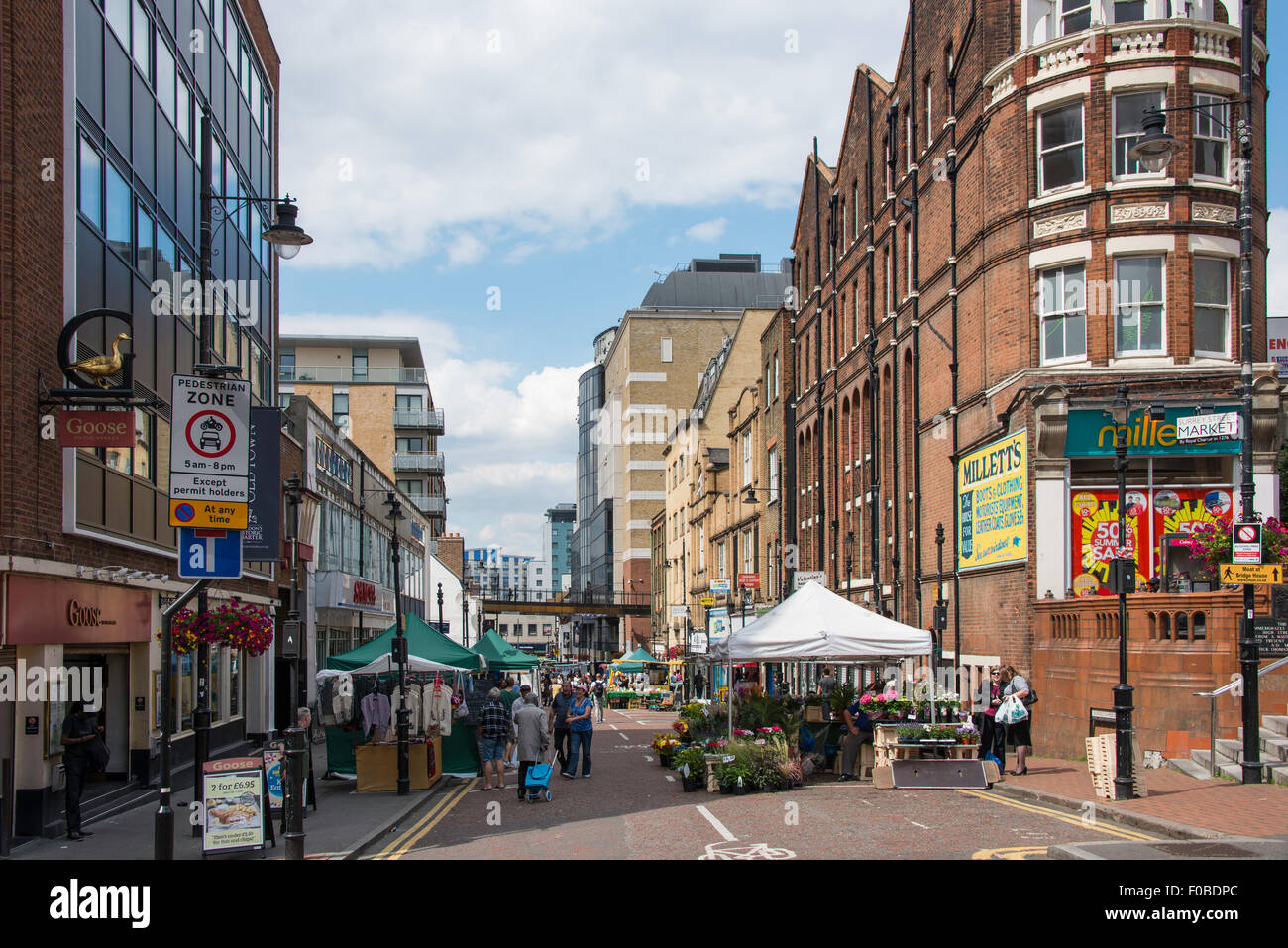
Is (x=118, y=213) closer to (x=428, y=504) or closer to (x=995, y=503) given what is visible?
(x=995, y=503)

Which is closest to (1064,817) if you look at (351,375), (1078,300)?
(1078,300)

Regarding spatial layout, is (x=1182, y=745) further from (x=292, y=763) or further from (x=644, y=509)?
(x=644, y=509)

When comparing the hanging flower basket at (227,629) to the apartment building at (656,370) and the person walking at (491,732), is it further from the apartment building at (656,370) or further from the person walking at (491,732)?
the apartment building at (656,370)

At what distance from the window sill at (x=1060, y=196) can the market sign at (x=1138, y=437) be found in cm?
448

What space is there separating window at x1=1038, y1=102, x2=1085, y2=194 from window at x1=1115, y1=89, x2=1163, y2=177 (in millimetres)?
748

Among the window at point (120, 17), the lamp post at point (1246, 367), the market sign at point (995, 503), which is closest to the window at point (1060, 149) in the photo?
the market sign at point (995, 503)

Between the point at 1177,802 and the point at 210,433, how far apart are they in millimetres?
12484

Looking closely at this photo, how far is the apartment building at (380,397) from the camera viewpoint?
8706cm

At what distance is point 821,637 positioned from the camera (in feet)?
70.9

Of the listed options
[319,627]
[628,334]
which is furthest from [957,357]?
[628,334]

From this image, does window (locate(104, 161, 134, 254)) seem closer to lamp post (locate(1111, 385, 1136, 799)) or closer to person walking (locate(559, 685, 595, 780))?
person walking (locate(559, 685, 595, 780))

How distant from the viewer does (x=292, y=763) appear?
1423 cm

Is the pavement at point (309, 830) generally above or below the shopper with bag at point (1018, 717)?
below

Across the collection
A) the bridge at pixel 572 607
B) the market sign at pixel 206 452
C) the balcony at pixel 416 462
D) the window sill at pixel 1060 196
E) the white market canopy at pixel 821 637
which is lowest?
the bridge at pixel 572 607
